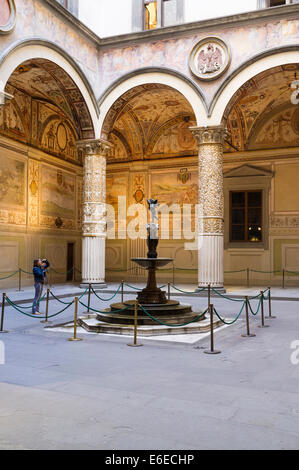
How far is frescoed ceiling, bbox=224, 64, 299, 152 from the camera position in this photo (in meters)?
18.1

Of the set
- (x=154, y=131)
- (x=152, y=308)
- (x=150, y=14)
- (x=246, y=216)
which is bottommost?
(x=152, y=308)

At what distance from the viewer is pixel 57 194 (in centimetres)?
1941

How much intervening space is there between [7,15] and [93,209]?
6.49 m

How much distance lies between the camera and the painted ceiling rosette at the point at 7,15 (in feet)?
39.9

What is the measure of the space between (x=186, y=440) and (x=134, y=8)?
1715cm

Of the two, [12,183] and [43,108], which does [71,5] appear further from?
[12,183]

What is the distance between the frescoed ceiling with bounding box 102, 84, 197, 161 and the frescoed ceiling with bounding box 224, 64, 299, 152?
1.97 m

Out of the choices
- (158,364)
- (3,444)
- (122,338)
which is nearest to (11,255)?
(122,338)

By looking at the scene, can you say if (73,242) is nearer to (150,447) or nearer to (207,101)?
(207,101)

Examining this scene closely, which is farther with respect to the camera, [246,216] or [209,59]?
[246,216]

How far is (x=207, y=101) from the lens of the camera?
49.1 ft

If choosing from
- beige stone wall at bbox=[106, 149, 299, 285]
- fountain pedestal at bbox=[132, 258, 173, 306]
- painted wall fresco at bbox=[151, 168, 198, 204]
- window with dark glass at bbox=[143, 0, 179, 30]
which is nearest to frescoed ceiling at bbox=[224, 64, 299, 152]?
beige stone wall at bbox=[106, 149, 299, 285]

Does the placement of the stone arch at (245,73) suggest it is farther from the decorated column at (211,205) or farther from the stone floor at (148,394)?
the stone floor at (148,394)

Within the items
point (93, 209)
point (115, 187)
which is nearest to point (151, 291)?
point (93, 209)
